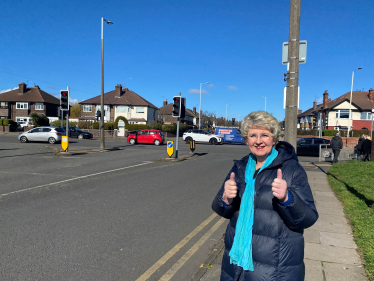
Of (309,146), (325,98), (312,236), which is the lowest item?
(312,236)

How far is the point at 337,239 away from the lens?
4.85m

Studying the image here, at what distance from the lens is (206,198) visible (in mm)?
7961

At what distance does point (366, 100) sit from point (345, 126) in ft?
21.1

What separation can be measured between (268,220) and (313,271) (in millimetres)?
2147

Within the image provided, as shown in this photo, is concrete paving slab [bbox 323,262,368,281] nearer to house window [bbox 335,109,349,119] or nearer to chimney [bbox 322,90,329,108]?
house window [bbox 335,109,349,119]

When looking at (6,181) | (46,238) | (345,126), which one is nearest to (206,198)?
(46,238)

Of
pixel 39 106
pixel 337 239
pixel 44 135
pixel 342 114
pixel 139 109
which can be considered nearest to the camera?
pixel 337 239

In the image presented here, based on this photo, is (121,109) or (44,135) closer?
(44,135)

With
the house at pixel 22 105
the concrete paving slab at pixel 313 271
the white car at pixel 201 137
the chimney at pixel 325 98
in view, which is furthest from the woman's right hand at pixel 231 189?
the house at pixel 22 105

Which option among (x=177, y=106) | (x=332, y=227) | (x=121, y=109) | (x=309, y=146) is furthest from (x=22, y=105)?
(x=332, y=227)

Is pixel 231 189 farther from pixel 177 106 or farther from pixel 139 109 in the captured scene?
pixel 139 109

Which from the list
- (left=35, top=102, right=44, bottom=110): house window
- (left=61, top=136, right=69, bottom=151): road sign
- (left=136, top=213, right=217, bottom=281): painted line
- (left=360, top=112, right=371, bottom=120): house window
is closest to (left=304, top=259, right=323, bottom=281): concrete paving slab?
(left=136, top=213, right=217, bottom=281): painted line

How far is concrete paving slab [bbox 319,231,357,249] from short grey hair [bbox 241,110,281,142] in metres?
3.10

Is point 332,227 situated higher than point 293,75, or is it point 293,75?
point 293,75
